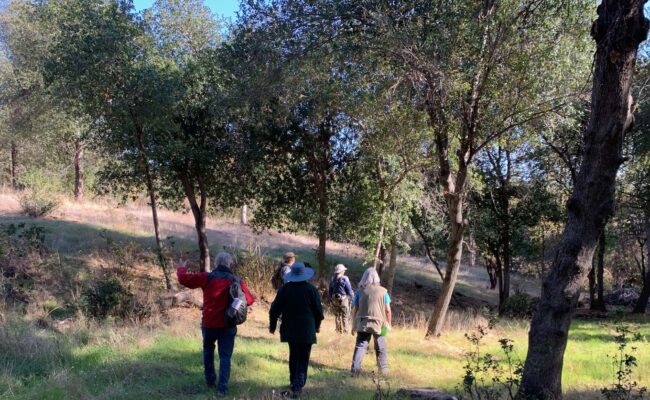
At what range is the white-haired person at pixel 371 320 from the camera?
771 cm

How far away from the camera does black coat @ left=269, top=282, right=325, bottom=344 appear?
645 centimetres

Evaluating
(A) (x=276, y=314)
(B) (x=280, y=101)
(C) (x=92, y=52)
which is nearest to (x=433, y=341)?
(A) (x=276, y=314)

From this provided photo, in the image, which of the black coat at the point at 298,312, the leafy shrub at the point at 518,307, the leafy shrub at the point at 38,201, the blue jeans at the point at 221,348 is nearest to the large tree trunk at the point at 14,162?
the leafy shrub at the point at 38,201

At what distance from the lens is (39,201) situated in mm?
20219

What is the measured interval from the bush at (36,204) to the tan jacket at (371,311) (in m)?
16.8

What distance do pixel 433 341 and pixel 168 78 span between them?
903 centimetres

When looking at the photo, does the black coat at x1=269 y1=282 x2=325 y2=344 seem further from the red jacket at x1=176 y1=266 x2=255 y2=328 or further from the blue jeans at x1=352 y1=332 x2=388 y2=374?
the blue jeans at x1=352 y1=332 x2=388 y2=374

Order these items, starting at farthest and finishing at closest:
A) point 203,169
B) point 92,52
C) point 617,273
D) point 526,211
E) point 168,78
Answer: point 617,273 → point 526,211 → point 203,169 → point 168,78 → point 92,52

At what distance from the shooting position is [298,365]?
6.43 meters

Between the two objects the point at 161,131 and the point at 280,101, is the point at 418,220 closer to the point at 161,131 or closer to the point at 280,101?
the point at 280,101

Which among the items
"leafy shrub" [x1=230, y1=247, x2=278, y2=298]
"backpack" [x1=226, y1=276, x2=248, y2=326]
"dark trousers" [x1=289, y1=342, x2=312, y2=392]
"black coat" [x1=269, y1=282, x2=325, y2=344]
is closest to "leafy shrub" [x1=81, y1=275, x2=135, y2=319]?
"leafy shrub" [x1=230, y1=247, x2=278, y2=298]

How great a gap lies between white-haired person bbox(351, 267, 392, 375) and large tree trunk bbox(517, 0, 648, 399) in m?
2.49

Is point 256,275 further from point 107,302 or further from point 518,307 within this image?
point 518,307

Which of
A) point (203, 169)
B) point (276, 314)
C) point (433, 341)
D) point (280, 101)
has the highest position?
point (280, 101)
